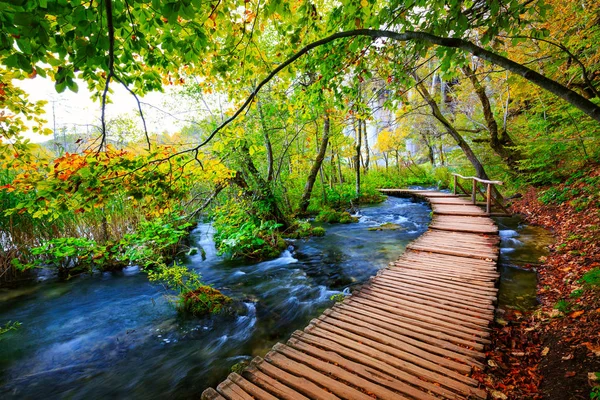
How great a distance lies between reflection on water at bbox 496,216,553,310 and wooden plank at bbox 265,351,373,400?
3243 mm

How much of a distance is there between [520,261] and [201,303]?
698cm

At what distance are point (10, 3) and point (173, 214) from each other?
6.41 metres

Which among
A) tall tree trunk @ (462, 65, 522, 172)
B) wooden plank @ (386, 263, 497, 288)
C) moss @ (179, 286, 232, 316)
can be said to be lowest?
moss @ (179, 286, 232, 316)

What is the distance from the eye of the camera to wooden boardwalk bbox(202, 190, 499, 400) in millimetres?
2525

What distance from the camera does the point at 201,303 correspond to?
199 inches

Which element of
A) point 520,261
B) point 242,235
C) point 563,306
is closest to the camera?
point 563,306

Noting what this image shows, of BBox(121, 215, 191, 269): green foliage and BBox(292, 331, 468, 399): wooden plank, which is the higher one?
BBox(121, 215, 191, 269): green foliage

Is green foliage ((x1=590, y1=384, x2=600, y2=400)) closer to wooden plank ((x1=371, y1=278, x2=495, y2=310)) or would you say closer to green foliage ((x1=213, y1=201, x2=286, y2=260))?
wooden plank ((x1=371, y1=278, x2=495, y2=310))

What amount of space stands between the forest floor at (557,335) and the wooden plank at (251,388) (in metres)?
2.10

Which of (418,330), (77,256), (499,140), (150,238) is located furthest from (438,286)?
(499,140)

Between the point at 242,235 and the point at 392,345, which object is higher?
the point at 242,235

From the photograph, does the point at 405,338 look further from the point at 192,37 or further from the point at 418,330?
the point at 192,37

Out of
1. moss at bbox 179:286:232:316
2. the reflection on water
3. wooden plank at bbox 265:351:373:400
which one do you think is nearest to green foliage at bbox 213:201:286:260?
moss at bbox 179:286:232:316

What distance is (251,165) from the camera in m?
8.23
